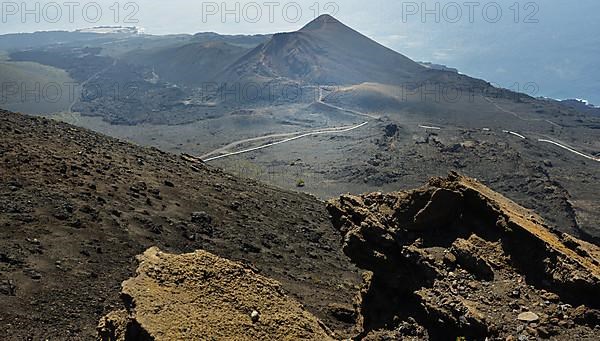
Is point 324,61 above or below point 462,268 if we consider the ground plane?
above

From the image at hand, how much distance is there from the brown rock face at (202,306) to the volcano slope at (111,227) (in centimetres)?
465

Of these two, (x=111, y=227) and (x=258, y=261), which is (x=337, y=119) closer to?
(x=258, y=261)

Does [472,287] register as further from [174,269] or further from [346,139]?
[346,139]

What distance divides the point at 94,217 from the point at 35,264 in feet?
11.7

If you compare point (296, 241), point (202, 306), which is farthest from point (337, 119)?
point (202, 306)

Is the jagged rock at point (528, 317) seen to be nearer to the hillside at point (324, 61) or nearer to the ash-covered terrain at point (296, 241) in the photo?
the ash-covered terrain at point (296, 241)

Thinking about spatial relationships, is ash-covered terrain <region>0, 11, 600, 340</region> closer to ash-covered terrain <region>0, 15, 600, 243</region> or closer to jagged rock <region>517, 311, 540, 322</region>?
jagged rock <region>517, 311, 540, 322</region>

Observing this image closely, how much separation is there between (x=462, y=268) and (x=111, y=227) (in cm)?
1110

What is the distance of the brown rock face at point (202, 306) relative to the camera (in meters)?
6.22

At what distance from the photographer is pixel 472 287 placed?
793cm

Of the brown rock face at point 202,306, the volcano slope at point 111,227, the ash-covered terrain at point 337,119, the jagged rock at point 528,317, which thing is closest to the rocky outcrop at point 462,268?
the jagged rock at point 528,317

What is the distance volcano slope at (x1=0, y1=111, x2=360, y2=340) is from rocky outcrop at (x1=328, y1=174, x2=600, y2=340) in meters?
3.90

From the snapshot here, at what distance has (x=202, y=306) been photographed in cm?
665

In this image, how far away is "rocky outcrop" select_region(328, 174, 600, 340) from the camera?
7.14 m
